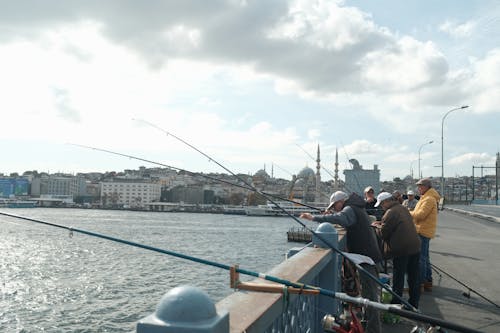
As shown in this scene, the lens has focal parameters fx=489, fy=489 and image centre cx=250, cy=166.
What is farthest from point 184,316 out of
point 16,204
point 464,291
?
point 16,204

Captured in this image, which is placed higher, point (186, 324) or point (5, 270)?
point (186, 324)

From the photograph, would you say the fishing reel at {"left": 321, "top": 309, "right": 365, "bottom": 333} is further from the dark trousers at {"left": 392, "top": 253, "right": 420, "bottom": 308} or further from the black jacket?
the dark trousers at {"left": 392, "top": 253, "right": 420, "bottom": 308}

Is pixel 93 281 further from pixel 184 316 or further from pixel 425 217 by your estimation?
pixel 184 316

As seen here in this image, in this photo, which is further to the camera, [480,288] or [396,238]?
[480,288]

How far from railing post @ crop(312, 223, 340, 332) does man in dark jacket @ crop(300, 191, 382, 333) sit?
10cm

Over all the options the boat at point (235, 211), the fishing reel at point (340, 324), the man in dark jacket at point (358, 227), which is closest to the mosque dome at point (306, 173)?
the boat at point (235, 211)

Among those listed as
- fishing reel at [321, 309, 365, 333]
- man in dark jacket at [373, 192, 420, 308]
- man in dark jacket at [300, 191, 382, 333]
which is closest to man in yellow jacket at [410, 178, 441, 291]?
man in dark jacket at [373, 192, 420, 308]

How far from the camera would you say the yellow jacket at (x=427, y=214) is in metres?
6.41

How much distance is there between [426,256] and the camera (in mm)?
6723

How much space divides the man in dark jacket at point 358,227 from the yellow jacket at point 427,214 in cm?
220

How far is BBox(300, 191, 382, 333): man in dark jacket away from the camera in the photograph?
14.0 ft

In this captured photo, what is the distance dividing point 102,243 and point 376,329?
1762 inches

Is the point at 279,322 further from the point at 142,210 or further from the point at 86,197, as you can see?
the point at 86,197

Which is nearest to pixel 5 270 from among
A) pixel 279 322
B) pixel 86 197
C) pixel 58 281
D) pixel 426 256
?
pixel 58 281
